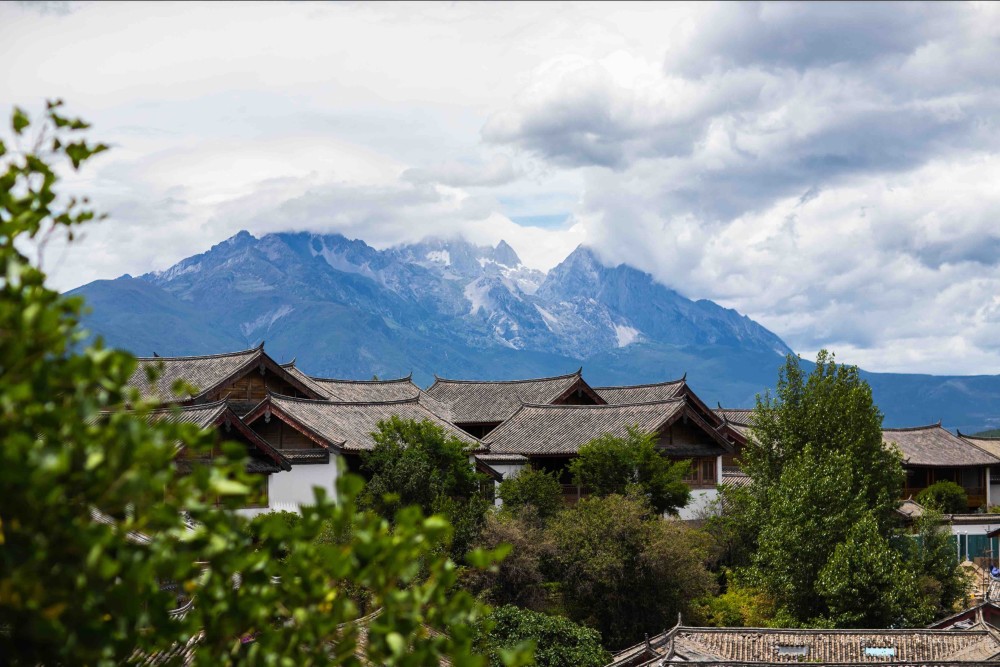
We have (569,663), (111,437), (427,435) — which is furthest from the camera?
(427,435)

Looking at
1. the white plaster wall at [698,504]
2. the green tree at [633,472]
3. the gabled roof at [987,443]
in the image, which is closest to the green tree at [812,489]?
the white plaster wall at [698,504]

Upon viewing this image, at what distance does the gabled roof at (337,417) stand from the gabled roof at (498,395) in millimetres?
11105

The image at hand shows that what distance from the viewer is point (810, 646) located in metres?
34.0

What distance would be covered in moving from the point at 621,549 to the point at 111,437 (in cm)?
3468

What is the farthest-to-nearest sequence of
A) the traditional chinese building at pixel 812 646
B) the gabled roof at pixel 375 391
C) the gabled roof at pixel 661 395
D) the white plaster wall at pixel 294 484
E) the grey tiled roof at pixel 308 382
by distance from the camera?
1. the gabled roof at pixel 375 391
2. the gabled roof at pixel 661 395
3. the grey tiled roof at pixel 308 382
4. the white plaster wall at pixel 294 484
5. the traditional chinese building at pixel 812 646

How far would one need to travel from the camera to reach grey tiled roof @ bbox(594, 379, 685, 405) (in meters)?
65.1

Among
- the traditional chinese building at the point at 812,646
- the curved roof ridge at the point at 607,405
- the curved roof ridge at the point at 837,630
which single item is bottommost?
the traditional chinese building at the point at 812,646

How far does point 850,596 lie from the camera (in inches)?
1473

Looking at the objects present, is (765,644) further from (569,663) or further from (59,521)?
(59,521)

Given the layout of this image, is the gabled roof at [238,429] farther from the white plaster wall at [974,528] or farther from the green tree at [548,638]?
the white plaster wall at [974,528]

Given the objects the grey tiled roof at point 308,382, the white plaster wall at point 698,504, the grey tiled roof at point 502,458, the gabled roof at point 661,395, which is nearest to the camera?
the grey tiled roof at point 502,458

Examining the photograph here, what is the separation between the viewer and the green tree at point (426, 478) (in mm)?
37656

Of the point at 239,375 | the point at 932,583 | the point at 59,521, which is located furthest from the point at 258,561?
the point at 239,375

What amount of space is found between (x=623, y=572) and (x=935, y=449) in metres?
Result: 46.6
